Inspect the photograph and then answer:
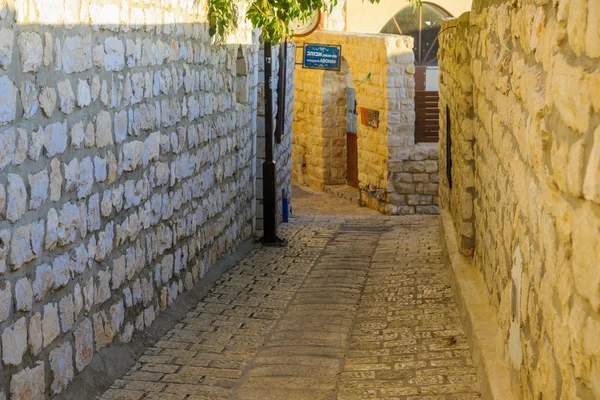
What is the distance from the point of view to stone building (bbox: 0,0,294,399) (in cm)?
427

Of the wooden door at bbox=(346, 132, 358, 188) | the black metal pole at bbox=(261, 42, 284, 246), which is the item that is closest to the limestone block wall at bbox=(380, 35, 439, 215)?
the wooden door at bbox=(346, 132, 358, 188)

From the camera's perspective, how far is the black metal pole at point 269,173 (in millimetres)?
10539

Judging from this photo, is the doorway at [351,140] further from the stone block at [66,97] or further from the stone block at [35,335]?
the stone block at [35,335]

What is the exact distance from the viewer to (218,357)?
593cm

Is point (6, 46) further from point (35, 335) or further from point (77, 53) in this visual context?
point (35, 335)

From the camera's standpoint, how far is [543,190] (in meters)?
3.16

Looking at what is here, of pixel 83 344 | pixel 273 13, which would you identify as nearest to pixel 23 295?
pixel 83 344

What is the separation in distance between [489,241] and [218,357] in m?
1.86

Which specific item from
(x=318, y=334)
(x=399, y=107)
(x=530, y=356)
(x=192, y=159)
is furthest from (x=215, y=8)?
(x=399, y=107)

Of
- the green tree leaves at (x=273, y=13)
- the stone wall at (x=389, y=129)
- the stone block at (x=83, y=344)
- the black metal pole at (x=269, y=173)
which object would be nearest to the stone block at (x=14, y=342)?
the stone block at (x=83, y=344)

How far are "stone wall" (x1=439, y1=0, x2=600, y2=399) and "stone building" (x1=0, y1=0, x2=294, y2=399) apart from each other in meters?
2.24

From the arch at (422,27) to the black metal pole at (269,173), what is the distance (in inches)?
426

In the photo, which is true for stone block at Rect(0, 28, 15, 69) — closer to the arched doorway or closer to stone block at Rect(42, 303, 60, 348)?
stone block at Rect(42, 303, 60, 348)

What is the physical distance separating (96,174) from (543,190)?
116 inches
